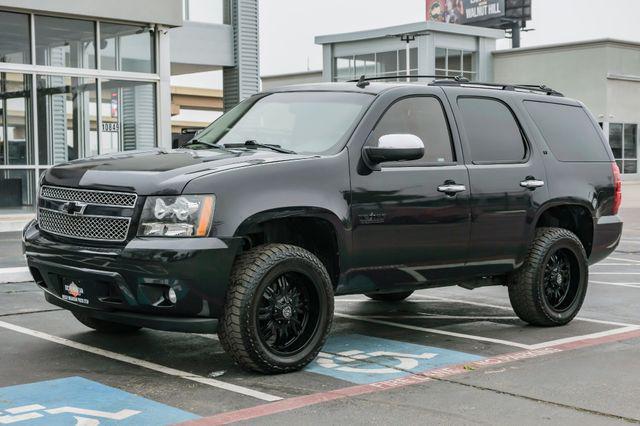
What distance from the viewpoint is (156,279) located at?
5.73 m

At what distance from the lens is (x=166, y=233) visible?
581cm

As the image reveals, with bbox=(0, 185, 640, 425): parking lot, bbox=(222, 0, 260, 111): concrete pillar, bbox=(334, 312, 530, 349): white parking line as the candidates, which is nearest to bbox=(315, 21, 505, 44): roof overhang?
bbox=(222, 0, 260, 111): concrete pillar

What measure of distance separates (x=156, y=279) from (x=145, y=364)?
0.95m

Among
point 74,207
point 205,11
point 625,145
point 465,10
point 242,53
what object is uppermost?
point 465,10

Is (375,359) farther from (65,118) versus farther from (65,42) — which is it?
(65,42)

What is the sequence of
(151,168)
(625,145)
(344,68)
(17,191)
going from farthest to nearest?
1. (344,68)
2. (625,145)
3. (17,191)
4. (151,168)

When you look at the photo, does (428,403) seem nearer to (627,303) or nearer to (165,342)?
(165,342)

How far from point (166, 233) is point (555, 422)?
2491 mm

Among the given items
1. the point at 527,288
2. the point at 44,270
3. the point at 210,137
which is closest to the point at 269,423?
the point at 44,270

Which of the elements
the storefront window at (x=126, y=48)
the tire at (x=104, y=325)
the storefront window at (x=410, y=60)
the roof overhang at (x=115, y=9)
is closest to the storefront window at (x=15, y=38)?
the roof overhang at (x=115, y=9)

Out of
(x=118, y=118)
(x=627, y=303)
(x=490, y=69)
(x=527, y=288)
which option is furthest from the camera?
(x=490, y=69)

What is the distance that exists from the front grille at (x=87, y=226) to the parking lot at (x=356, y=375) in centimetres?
88

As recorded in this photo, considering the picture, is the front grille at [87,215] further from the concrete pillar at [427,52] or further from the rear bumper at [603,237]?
the concrete pillar at [427,52]

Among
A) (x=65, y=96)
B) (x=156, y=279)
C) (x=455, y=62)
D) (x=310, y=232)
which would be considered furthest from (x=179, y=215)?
(x=455, y=62)
